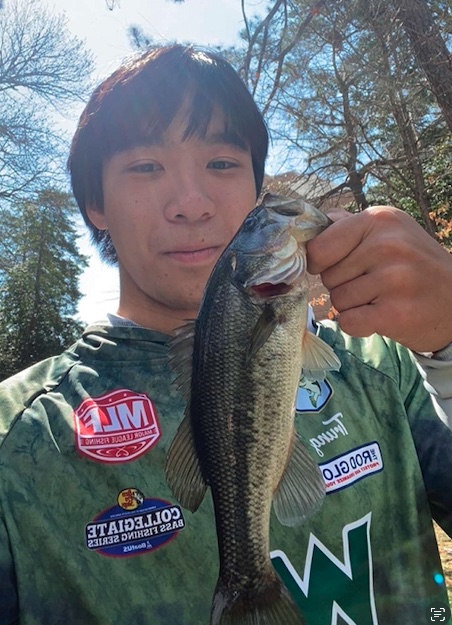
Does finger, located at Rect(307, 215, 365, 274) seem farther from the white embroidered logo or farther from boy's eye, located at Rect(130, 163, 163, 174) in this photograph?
the white embroidered logo

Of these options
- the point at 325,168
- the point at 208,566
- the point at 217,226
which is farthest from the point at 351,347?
the point at 325,168

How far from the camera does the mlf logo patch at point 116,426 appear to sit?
171cm

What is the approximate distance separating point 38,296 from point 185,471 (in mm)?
23312

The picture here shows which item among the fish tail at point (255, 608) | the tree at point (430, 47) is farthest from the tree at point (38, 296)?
the fish tail at point (255, 608)

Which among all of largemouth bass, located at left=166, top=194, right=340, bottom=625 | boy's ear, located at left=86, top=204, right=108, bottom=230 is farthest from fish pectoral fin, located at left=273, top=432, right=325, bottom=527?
boy's ear, located at left=86, top=204, right=108, bottom=230

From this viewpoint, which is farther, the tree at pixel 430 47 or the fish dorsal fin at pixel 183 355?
the tree at pixel 430 47

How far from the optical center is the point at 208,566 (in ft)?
5.34

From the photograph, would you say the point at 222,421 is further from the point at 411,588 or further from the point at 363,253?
the point at 411,588

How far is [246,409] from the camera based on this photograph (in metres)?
1.27

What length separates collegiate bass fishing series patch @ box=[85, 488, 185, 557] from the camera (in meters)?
1.63

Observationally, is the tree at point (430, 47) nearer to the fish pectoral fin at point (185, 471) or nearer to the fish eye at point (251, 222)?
the fish eye at point (251, 222)

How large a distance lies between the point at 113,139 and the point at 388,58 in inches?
220

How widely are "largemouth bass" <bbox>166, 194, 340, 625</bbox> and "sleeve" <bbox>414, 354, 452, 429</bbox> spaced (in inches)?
14.7

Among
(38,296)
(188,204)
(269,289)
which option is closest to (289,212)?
(269,289)
